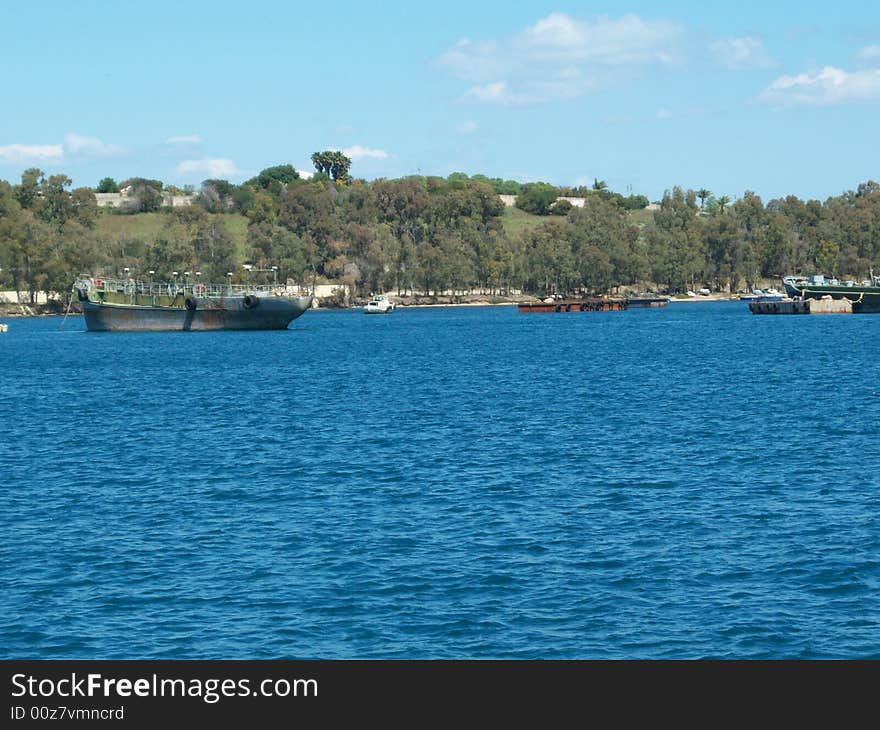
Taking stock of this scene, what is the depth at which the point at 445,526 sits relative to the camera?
46.9 meters

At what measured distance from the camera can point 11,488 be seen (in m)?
56.8

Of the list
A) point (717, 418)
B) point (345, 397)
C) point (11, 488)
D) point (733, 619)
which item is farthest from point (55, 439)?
Answer: point (733, 619)

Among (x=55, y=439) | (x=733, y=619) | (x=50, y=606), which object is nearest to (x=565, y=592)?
(x=733, y=619)

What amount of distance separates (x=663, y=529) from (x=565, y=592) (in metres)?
8.92

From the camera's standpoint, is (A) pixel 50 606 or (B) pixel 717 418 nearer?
(A) pixel 50 606

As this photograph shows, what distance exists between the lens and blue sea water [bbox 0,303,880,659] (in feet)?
113

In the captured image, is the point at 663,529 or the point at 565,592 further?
the point at 663,529

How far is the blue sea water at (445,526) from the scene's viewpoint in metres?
34.4
